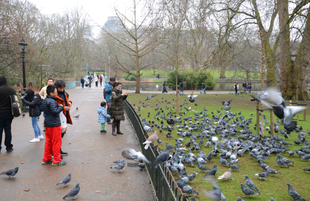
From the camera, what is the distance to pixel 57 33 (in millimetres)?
41031

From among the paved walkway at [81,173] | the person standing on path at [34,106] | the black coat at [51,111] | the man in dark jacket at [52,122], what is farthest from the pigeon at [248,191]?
the person standing on path at [34,106]

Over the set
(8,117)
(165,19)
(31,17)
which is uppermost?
(31,17)

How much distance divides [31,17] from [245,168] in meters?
30.9

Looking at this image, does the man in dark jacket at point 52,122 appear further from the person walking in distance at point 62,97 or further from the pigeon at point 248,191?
the pigeon at point 248,191

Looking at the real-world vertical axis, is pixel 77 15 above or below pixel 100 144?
above

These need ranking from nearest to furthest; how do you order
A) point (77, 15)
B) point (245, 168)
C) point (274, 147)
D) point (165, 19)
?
point (245, 168), point (274, 147), point (165, 19), point (77, 15)

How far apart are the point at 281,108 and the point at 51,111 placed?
5684mm

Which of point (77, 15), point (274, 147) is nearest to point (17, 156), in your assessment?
point (274, 147)

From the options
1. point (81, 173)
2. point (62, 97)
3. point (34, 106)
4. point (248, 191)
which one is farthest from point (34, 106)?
point (248, 191)

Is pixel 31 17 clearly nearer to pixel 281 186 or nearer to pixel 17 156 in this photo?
pixel 17 156

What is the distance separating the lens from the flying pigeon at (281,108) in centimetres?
583

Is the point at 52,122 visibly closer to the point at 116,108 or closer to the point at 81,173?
the point at 81,173

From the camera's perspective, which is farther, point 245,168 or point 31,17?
point 31,17

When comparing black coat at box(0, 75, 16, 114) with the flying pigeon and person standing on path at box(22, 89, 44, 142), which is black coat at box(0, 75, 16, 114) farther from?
the flying pigeon
